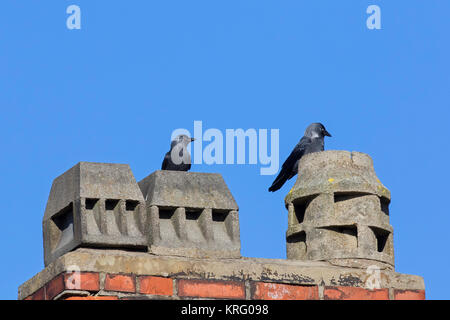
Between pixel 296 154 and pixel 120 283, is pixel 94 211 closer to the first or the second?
pixel 120 283

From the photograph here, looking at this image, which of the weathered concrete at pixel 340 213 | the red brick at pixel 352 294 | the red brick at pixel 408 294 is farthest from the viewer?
the weathered concrete at pixel 340 213

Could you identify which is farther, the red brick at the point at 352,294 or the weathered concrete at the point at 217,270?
the red brick at the point at 352,294

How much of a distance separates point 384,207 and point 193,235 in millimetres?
1208

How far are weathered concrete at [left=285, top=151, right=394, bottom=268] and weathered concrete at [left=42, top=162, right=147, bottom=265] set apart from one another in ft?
3.37

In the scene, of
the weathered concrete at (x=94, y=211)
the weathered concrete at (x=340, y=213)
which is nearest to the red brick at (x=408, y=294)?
the weathered concrete at (x=340, y=213)

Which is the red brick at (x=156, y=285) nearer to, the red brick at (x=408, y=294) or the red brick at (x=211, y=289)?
the red brick at (x=211, y=289)

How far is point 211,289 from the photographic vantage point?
15.6ft

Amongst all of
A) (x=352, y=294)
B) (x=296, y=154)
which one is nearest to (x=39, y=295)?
(x=352, y=294)

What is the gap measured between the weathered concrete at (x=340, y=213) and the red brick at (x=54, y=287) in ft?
4.70

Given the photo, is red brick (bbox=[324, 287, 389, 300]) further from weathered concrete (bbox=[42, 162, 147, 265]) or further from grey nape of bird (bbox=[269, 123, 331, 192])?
grey nape of bird (bbox=[269, 123, 331, 192])

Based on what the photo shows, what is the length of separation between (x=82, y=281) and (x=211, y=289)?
595mm

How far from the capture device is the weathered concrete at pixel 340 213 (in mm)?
5371

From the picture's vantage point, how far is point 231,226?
5059mm

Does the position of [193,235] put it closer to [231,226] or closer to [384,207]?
[231,226]
